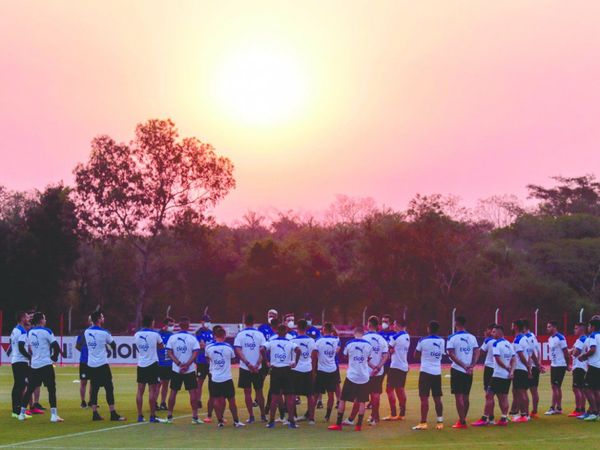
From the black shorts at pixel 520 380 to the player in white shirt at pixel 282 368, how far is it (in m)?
5.14

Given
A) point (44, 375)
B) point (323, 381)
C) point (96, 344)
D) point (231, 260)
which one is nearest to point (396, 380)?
point (323, 381)

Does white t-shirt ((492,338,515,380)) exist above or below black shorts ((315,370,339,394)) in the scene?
above

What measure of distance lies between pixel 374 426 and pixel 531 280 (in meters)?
55.3

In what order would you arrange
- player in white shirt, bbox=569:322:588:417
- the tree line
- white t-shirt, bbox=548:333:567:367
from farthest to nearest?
the tree line < white t-shirt, bbox=548:333:567:367 < player in white shirt, bbox=569:322:588:417

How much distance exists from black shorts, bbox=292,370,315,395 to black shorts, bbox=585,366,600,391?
21.1ft

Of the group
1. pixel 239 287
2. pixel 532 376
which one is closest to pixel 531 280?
pixel 239 287

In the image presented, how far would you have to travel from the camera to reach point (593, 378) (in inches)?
945

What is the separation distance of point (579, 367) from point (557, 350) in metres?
1.14

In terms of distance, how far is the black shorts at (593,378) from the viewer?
78.7 feet

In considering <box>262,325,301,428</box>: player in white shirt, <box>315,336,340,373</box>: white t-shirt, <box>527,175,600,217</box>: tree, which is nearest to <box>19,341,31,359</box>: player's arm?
<box>262,325,301,428</box>: player in white shirt

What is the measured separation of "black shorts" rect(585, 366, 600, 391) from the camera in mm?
24000

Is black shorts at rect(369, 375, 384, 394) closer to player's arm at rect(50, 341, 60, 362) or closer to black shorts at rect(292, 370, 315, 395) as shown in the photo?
black shorts at rect(292, 370, 315, 395)

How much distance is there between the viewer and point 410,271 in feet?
266

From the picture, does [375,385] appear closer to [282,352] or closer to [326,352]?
[326,352]
